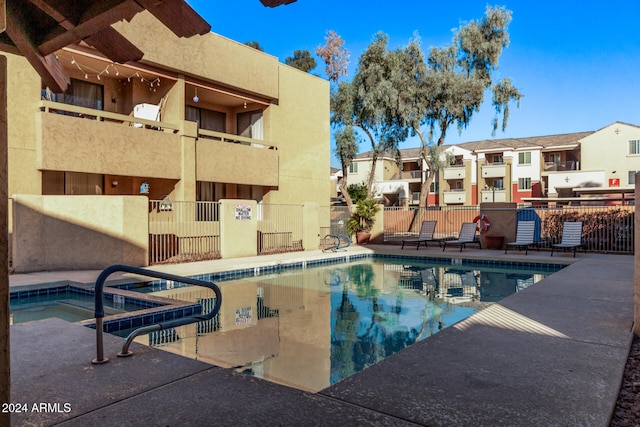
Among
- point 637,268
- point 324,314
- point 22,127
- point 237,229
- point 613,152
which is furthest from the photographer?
point 613,152

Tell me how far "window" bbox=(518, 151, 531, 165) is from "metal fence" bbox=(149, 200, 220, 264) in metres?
37.7

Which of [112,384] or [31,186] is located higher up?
[31,186]

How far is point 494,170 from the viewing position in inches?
1785

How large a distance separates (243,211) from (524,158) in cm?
3769

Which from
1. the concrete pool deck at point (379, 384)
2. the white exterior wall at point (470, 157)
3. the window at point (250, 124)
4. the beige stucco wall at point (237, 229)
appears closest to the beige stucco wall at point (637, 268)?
the concrete pool deck at point (379, 384)

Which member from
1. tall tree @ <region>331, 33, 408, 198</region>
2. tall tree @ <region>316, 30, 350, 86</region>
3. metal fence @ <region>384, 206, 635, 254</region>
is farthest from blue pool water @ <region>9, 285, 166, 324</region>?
tall tree @ <region>316, 30, 350, 86</region>

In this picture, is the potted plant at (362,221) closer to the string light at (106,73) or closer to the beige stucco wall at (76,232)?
the string light at (106,73)

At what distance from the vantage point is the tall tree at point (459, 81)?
29.8 m

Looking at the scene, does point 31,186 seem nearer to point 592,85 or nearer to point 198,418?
point 198,418

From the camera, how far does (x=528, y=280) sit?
1170 centimetres

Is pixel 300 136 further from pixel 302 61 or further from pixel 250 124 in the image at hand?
pixel 302 61

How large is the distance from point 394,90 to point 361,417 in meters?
28.6

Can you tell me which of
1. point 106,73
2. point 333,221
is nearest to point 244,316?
point 106,73

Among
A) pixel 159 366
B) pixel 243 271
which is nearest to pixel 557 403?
pixel 159 366
